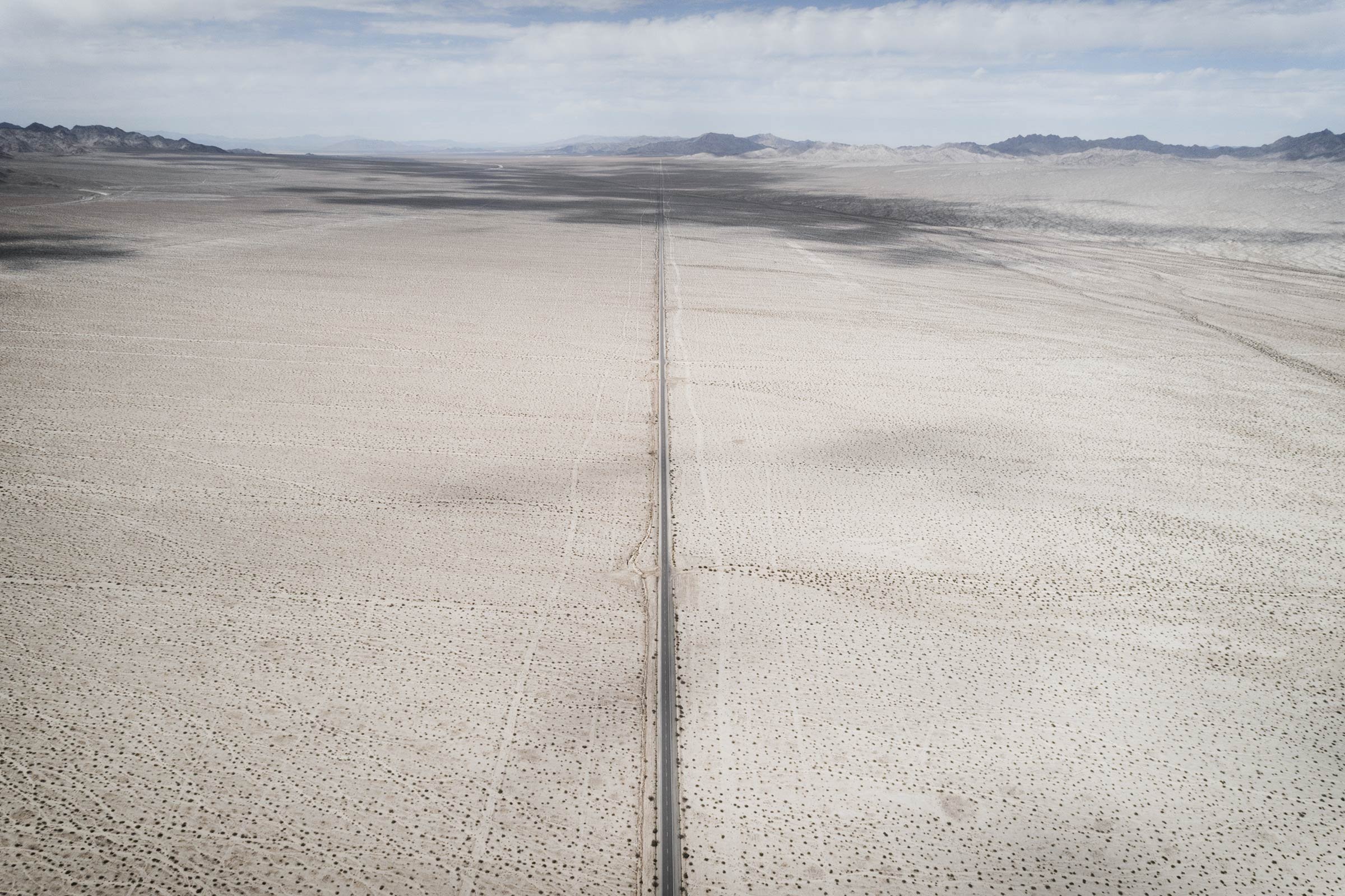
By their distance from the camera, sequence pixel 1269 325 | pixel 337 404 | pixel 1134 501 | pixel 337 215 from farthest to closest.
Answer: pixel 337 215
pixel 1269 325
pixel 337 404
pixel 1134 501

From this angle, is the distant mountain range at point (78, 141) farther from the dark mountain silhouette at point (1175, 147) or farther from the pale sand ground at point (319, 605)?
the dark mountain silhouette at point (1175, 147)

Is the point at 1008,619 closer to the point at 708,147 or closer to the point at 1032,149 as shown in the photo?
the point at 1032,149

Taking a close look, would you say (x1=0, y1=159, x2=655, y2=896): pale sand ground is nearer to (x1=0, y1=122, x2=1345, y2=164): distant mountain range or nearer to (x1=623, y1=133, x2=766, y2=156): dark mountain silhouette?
(x1=0, y1=122, x2=1345, y2=164): distant mountain range

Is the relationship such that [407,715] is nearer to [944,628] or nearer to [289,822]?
[289,822]

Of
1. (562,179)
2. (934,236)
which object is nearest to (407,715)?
(934,236)

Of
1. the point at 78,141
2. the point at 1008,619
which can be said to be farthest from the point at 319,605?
the point at 78,141

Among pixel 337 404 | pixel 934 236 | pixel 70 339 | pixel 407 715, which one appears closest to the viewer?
pixel 407 715
